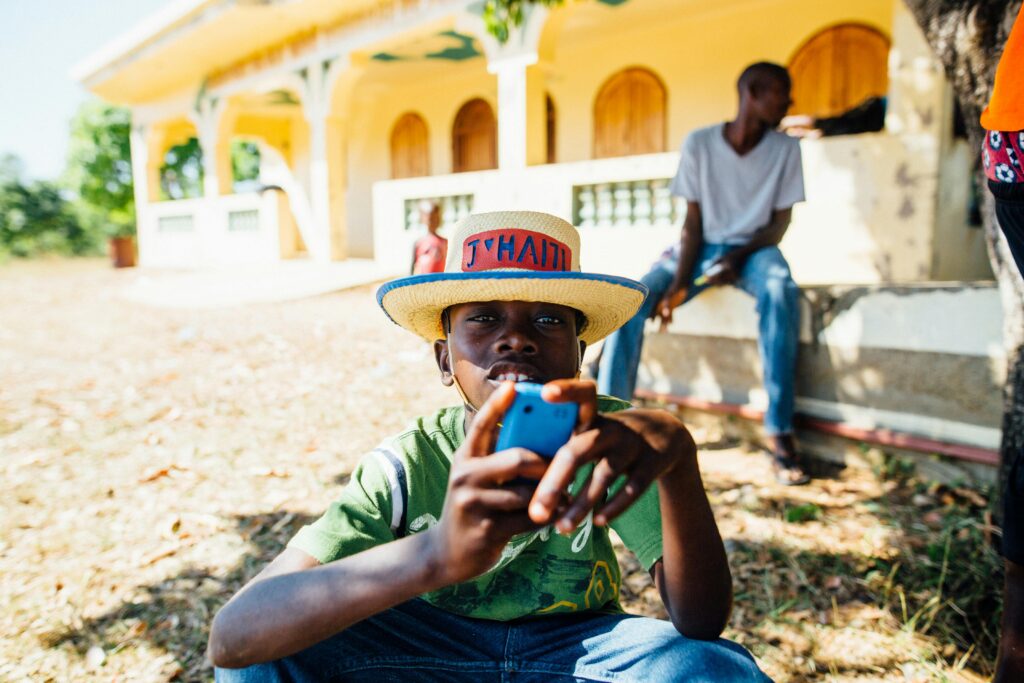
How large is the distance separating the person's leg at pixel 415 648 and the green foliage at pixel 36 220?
35275 millimetres

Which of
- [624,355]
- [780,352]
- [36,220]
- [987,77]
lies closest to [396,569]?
[987,77]

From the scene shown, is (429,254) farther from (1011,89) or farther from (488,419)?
(488,419)

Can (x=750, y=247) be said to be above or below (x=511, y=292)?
above

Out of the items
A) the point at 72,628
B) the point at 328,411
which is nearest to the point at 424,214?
the point at 328,411

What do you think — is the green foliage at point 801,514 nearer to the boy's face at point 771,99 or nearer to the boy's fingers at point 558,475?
the boy's face at point 771,99

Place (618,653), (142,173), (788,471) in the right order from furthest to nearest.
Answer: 1. (142,173)
2. (788,471)
3. (618,653)

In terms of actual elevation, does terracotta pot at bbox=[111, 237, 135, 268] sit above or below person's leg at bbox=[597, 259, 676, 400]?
above

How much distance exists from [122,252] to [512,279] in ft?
60.1

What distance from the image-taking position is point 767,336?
3.59m

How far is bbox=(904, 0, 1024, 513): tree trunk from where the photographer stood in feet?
7.39

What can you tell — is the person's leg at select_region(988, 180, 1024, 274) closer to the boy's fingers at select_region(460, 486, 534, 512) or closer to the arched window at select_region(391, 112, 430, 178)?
the boy's fingers at select_region(460, 486, 534, 512)

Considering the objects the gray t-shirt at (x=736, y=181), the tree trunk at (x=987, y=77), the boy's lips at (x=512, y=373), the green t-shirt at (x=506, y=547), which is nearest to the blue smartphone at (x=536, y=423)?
the boy's lips at (x=512, y=373)

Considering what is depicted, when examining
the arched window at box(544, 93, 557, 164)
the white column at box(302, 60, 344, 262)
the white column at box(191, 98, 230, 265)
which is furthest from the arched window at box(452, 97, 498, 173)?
the white column at box(191, 98, 230, 265)

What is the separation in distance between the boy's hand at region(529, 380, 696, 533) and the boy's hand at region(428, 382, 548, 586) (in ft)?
0.13
